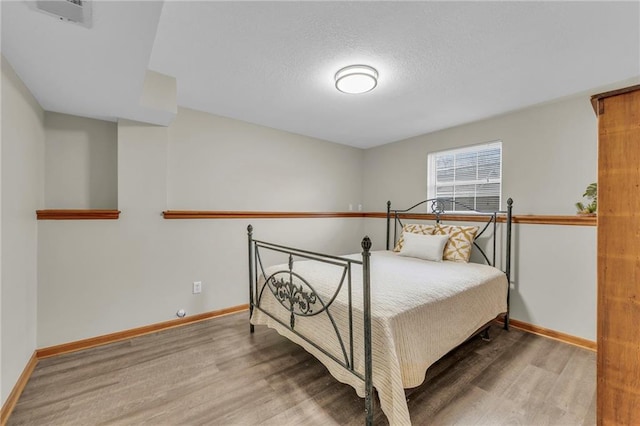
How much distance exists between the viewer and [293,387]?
5.68 feet

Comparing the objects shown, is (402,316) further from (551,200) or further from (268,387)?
(551,200)

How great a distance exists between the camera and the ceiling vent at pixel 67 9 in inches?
43.3

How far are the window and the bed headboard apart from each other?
0.06m

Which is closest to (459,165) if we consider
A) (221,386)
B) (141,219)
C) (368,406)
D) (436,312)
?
(436,312)

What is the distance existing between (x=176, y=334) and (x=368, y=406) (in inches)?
→ 75.7

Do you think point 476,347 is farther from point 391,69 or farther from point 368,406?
point 391,69

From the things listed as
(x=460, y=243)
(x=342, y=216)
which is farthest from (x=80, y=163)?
(x=460, y=243)

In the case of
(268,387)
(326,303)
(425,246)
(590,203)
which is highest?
(590,203)

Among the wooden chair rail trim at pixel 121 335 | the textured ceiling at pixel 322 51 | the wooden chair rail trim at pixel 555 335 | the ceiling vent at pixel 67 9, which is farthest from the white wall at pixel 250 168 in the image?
the wooden chair rail trim at pixel 555 335

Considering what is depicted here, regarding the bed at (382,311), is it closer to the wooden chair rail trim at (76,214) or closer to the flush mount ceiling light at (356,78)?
the flush mount ceiling light at (356,78)

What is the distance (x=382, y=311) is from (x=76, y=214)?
2490mm

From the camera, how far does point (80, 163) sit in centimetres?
235

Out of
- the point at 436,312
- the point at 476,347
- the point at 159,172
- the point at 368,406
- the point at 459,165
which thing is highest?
the point at 459,165

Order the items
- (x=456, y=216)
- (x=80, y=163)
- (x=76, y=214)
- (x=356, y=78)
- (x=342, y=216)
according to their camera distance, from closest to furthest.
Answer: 1. (x=356, y=78)
2. (x=76, y=214)
3. (x=80, y=163)
4. (x=456, y=216)
5. (x=342, y=216)
